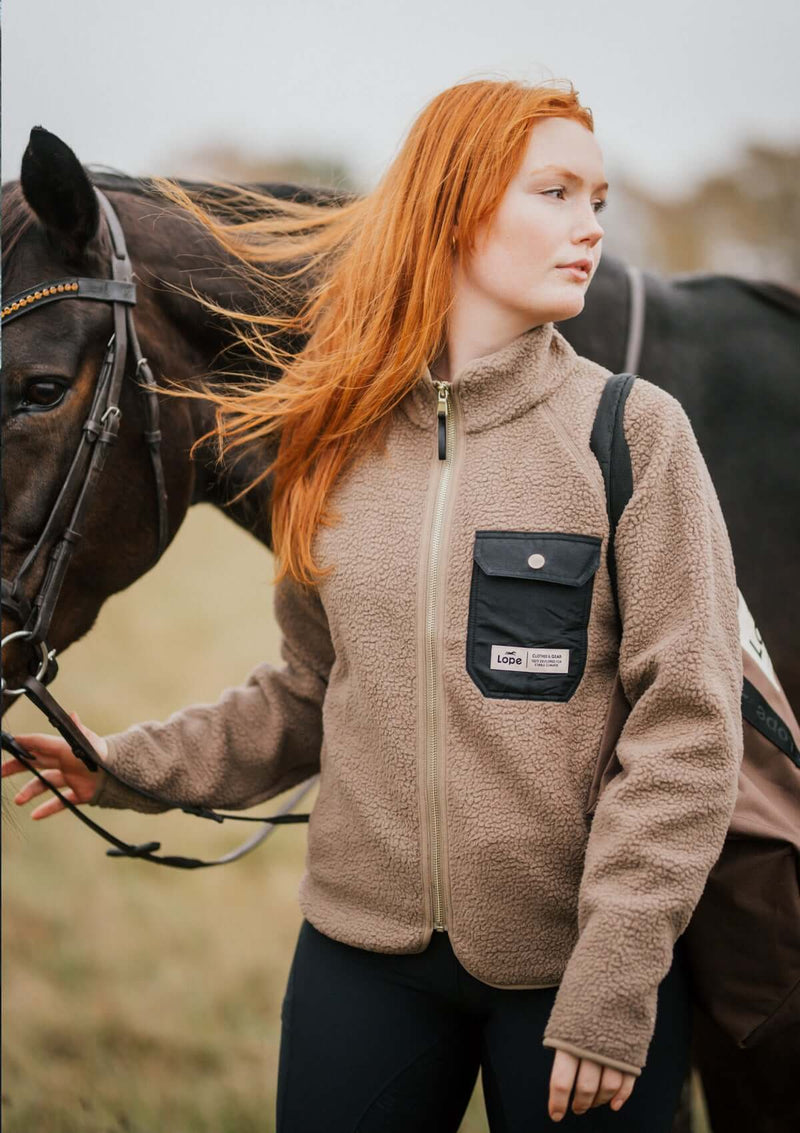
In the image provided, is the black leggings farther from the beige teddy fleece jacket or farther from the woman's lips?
the woman's lips

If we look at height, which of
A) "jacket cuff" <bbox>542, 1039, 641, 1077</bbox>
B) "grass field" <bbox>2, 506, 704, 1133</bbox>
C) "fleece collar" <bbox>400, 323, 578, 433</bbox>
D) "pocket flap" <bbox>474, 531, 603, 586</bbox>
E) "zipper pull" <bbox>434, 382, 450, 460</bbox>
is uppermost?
"fleece collar" <bbox>400, 323, 578, 433</bbox>

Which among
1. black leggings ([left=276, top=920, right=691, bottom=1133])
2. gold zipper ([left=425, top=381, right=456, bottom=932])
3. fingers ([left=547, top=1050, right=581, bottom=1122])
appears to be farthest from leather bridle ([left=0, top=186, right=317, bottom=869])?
fingers ([left=547, top=1050, right=581, bottom=1122])

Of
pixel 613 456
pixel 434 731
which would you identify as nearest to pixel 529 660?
pixel 434 731

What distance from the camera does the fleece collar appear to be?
4.21ft

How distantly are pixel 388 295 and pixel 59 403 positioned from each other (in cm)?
55

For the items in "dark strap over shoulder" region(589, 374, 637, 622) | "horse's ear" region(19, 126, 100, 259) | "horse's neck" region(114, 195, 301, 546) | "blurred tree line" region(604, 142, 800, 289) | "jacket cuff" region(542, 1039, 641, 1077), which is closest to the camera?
"jacket cuff" region(542, 1039, 641, 1077)

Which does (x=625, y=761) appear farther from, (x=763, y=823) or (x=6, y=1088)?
(x=6, y=1088)

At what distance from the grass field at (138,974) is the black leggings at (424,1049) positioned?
0.60 meters

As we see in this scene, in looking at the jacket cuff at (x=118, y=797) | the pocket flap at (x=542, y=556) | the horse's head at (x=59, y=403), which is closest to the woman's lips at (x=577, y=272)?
the pocket flap at (x=542, y=556)

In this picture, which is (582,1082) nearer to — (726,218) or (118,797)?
(118,797)

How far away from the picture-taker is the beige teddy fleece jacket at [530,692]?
1104 millimetres

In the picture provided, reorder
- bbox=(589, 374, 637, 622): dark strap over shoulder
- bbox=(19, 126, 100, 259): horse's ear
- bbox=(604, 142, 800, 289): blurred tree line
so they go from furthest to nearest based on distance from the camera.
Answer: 1. bbox=(604, 142, 800, 289): blurred tree line
2. bbox=(19, 126, 100, 259): horse's ear
3. bbox=(589, 374, 637, 622): dark strap over shoulder

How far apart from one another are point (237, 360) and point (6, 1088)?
7.50 ft

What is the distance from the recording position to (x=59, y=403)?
155 centimetres
